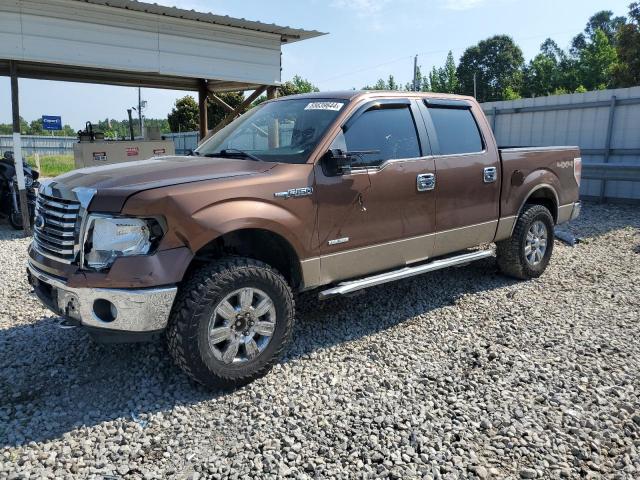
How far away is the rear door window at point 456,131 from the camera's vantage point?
4824 mm

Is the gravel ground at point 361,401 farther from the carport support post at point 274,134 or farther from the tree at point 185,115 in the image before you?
the tree at point 185,115

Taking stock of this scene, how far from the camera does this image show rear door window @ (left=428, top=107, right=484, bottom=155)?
482cm

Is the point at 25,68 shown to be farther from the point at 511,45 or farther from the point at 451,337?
the point at 511,45

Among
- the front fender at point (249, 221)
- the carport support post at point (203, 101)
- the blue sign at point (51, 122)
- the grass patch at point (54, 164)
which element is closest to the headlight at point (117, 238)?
the front fender at point (249, 221)

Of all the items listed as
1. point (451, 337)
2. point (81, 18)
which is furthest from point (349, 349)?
point (81, 18)

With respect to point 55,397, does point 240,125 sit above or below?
above

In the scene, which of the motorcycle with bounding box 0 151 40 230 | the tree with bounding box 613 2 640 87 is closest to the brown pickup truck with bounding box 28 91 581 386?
the motorcycle with bounding box 0 151 40 230

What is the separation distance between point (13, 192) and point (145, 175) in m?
7.31

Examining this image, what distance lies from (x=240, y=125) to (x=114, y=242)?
6.43ft

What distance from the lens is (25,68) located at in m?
9.84

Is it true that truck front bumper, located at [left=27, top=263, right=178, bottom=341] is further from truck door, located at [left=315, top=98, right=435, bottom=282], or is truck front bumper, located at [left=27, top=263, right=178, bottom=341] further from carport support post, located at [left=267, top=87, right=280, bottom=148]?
carport support post, located at [left=267, top=87, right=280, bottom=148]

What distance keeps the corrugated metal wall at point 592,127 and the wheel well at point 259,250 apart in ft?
31.7

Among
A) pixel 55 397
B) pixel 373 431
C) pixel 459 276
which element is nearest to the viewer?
pixel 373 431

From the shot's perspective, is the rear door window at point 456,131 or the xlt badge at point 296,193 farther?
the rear door window at point 456,131
